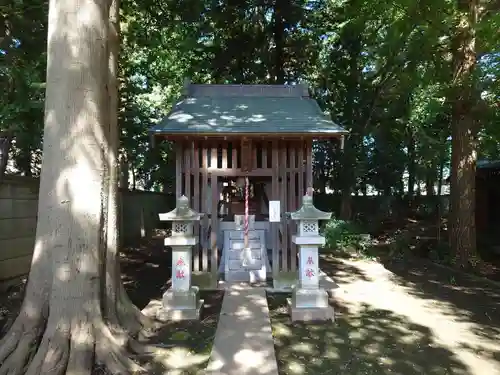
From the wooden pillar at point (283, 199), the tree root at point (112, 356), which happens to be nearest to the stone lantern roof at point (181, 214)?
the tree root at point (112, 356)

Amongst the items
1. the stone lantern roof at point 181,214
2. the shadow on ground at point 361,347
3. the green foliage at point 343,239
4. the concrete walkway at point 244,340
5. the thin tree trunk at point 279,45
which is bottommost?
the shadow on ground at point 361,347

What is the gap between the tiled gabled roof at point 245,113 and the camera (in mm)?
7367

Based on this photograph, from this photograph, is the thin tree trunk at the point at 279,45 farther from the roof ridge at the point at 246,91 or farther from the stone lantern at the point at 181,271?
the stone lantern at the point at 181,271

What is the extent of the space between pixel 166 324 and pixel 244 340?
1397 mm

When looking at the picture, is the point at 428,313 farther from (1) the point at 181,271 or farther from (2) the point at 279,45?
(2) the point at 279,45

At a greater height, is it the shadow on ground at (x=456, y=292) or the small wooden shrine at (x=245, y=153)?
the small wooden shrine at (x=245, y=153)

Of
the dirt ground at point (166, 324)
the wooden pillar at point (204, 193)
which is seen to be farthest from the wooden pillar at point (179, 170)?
the dirt ground at point (166, 324)

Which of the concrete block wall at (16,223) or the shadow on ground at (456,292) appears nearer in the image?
the shadow on ground at (456,292)

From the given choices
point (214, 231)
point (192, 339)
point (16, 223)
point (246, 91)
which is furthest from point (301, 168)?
point (16, 223)

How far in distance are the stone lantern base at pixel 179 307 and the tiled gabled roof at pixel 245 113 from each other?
295 centimetres

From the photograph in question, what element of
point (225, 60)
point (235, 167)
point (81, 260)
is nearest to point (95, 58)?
point (81, 260)

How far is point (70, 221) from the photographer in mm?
3885

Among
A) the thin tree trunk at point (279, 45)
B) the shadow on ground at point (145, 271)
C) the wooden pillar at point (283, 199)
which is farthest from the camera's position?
the thin tree trunk at point (279, 45)

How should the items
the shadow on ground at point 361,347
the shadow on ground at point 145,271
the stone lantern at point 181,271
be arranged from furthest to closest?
the shadow on ground at point 145,271 → the stone lantern at point 181,271 → the shadow on ground at point 361,347
